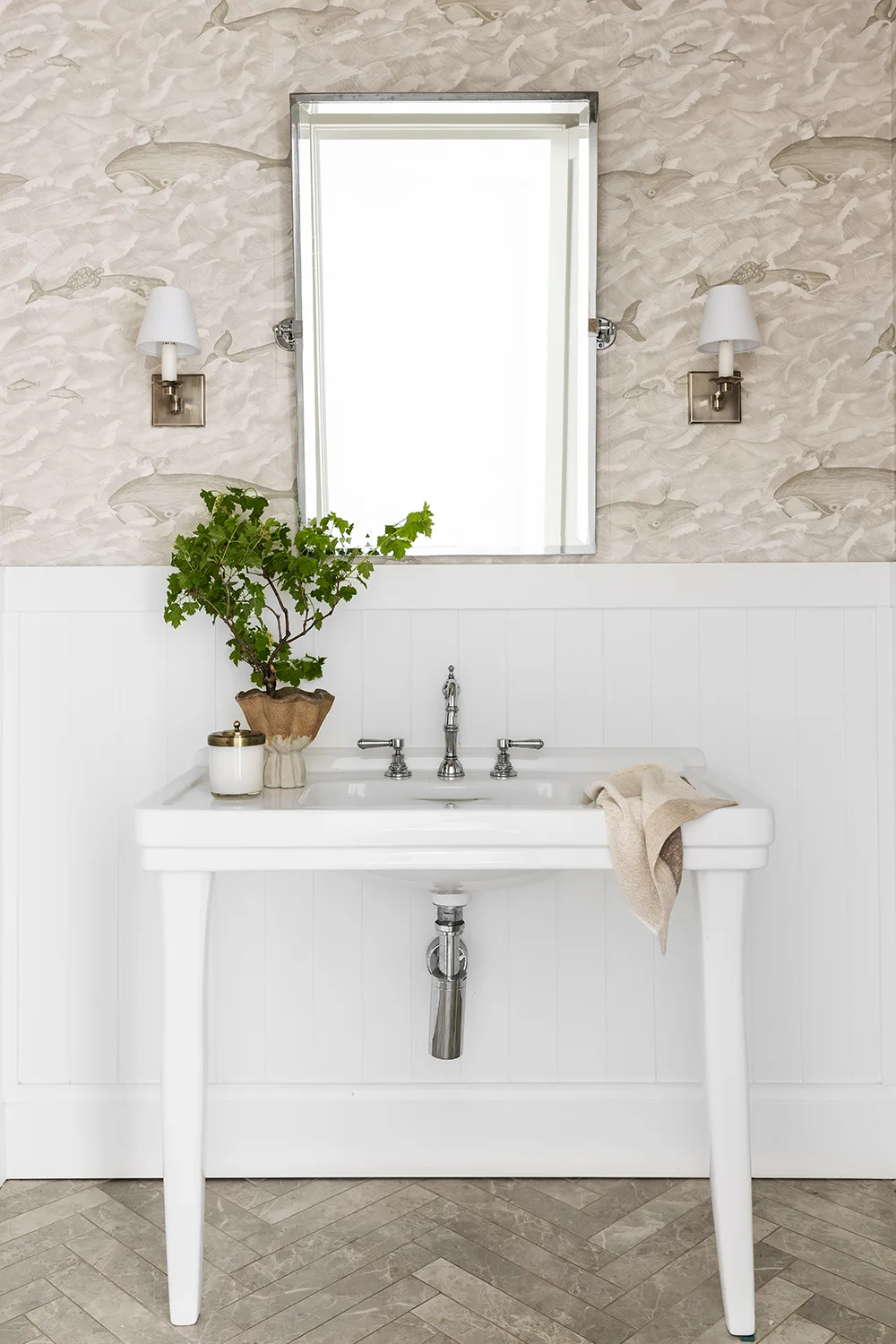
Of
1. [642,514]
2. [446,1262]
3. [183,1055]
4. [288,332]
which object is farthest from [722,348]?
[446,1262]

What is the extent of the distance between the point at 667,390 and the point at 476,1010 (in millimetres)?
1279

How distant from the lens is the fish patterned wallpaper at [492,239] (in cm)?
196

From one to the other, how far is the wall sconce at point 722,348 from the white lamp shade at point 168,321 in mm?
968

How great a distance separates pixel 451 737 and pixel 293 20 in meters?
1.43

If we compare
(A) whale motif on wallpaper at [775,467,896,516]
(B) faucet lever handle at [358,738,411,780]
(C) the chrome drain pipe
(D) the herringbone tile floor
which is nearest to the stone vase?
(B) faucet lever handle at [358,738,411,780]

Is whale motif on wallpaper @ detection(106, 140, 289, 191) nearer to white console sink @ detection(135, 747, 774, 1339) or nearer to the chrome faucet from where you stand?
the chrome faucet

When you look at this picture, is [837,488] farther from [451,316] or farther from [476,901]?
[476,901]

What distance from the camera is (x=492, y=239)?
6.44ft

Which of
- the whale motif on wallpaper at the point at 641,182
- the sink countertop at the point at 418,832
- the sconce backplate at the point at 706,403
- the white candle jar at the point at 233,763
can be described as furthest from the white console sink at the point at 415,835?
the whale motif on wallpaper at the point at 641,182

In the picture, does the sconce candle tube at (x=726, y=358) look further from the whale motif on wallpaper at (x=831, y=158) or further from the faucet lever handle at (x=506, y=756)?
the faucet lever handle at (x=506, y=756)

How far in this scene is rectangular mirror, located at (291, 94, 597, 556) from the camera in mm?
1942

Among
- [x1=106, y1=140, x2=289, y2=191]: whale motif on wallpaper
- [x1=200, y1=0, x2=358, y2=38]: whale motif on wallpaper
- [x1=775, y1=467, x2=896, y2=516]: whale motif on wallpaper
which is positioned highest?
[x1=200, y1=0, x2=358, y2=38]: whale motif on wallpaper

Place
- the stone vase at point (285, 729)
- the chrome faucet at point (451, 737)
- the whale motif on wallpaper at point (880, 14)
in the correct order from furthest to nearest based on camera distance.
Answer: the whale motif on wallpaper at point (880, 14) → the chrome faucet at point (451, 737) → the stone vase at point (285, 729)

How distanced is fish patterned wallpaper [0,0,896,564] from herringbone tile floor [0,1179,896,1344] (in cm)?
122
